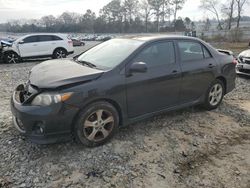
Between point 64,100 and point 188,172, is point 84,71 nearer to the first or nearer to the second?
point 64,100

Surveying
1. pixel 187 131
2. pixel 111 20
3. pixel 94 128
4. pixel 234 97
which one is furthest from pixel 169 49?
pixel 111 20

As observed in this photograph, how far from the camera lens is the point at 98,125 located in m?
3.65

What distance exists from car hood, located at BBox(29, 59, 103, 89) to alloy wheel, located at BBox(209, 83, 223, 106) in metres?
2.54

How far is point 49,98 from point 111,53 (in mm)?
1382

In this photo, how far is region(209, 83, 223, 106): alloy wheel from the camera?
204 inches

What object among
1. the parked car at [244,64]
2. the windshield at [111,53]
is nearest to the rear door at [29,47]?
the windshield at [111,53]

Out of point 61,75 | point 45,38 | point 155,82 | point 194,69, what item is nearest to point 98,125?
point 61,75

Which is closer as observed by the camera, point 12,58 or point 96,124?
point 96,124

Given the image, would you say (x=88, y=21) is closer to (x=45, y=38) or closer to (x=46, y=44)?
(x=45, y=38)

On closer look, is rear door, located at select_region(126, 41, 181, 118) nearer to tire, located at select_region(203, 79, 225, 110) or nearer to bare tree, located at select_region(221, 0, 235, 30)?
tire, located at select_region(203, 79, 225, 110)

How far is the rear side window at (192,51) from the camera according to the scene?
4555 mm

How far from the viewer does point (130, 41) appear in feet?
14.4

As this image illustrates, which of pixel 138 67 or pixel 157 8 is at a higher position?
pixel 157 8

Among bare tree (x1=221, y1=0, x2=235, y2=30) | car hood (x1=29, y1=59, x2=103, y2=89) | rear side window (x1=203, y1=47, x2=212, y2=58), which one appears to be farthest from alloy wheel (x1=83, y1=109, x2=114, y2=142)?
bare tree (x1=221, y1=0, x2=235, y2=30)
